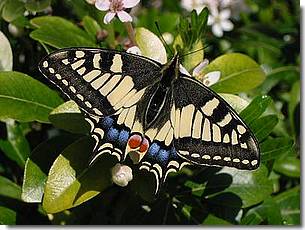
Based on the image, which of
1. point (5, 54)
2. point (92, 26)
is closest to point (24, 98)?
point (5, 54)

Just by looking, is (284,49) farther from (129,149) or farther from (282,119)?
(129,149)

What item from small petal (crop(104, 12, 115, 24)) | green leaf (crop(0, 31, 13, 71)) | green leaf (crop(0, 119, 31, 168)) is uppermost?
small petal (crop(104, 12, 115, 24))

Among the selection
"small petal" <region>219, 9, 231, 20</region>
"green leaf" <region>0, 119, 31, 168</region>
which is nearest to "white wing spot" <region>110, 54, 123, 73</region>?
"green leaf" <region>0, 119, 31, 168</region>

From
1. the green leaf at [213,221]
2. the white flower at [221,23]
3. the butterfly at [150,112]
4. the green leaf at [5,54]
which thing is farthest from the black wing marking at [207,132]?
the white flower at [221,23]

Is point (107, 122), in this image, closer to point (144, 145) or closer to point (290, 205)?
point (144, 145)

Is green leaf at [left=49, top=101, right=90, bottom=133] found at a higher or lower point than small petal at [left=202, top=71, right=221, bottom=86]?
lower

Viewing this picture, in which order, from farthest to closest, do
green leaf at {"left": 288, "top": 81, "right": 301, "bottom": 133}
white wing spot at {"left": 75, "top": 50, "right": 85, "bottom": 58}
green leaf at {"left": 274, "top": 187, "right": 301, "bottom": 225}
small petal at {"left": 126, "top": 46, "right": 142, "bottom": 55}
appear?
1. green leaf at {"left": 288, "top": 81, "right": 301, "bottom": 133}
2. green leaf at {"left": 274, "top": 187, "right": 301, "bottom": 225}
3. small petal at {"left": 126, "top": 46, "right": 142, "bottom": 55}
4. white wing spot at {"left": 75, "top": 50, "right": 85, "bottom": 58}

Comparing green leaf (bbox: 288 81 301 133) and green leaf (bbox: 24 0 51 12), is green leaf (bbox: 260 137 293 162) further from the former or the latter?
green leaf (bbox: 24 0 51 12)

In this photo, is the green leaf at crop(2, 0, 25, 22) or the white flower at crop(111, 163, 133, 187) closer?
the white flower at crop(111, 163, 133, 187)
